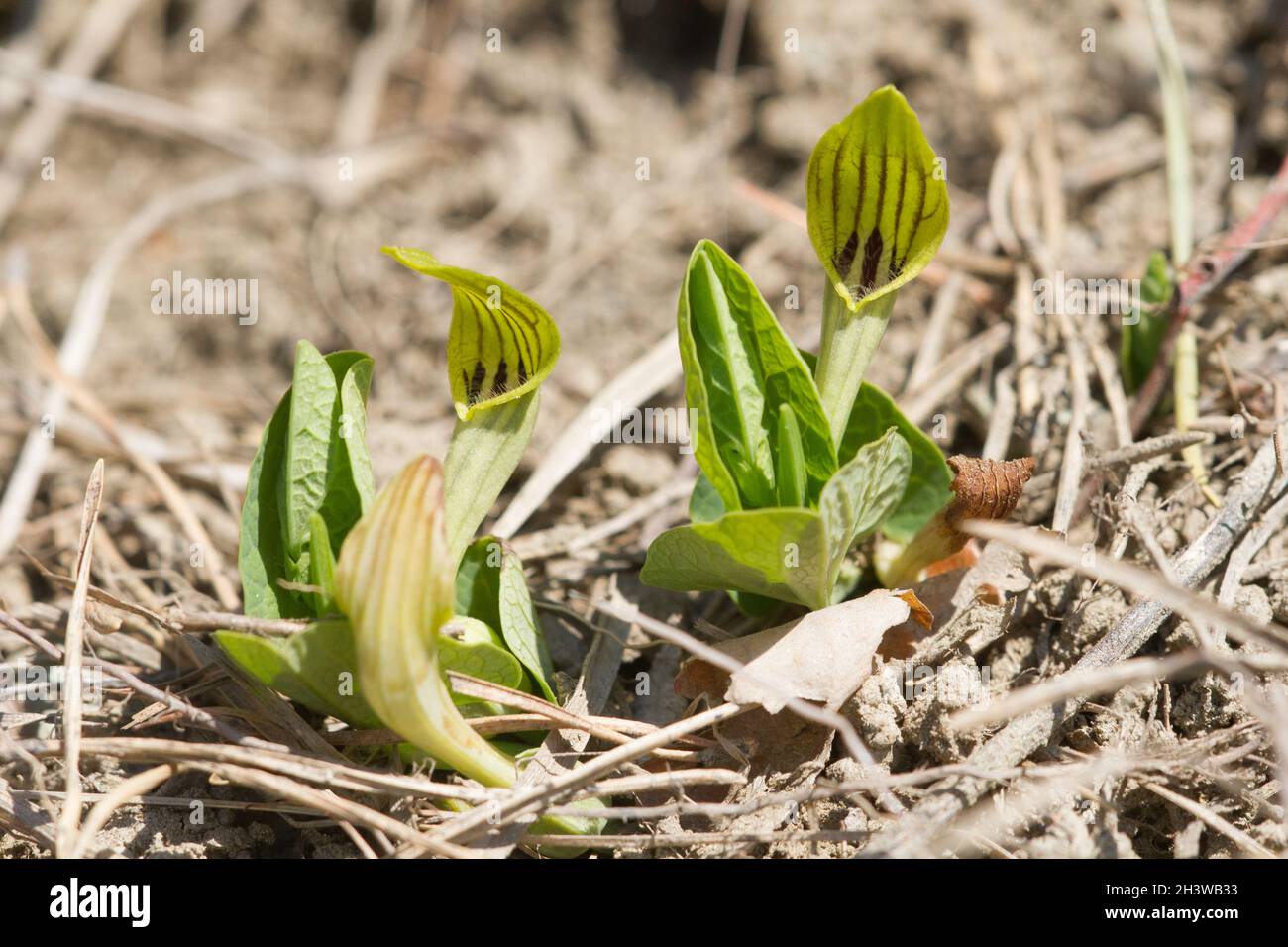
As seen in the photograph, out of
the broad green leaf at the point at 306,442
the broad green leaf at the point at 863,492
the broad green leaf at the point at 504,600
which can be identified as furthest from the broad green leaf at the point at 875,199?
the broad green leaf at the point at 306,442

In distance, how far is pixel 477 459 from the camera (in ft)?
6.11

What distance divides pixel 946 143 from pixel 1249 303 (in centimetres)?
118

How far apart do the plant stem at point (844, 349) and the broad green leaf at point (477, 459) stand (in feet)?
1.72

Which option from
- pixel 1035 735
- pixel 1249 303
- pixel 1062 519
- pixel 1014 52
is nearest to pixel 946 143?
pixel 1014 52

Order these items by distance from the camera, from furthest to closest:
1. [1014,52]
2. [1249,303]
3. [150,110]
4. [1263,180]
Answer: [150,110] → [1014,52] → [1263,180] → [1249,303]

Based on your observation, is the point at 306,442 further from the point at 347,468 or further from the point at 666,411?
the point at 666,411

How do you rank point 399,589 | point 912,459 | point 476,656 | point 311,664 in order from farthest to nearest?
1. point 912,459
2. point 476,656
3. point 311,664
4. point 399,589

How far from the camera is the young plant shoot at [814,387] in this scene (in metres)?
1.69

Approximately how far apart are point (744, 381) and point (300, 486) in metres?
0.81

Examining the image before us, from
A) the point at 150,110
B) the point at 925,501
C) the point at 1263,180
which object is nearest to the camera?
the point at 925,501

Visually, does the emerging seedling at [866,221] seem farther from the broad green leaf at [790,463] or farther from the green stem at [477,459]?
the green stem at [477,459]

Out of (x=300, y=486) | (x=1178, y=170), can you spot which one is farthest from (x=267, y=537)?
(x=1178, y=170)

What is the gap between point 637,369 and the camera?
9.16 ft
